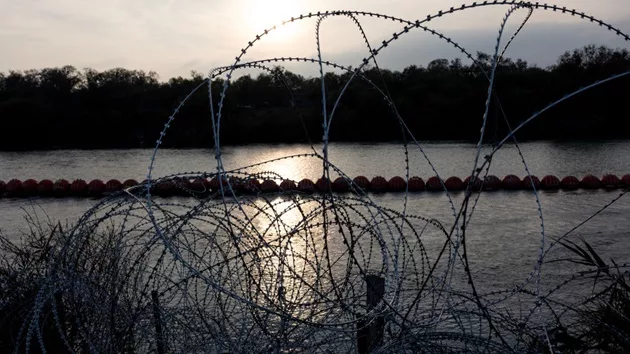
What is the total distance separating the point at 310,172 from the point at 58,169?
54.1ft

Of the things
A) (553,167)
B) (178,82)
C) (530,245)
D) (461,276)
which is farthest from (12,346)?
(178,82)

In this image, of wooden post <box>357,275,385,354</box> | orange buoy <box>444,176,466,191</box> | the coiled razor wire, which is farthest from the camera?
orange buoy <box>444,176,466,191</box>

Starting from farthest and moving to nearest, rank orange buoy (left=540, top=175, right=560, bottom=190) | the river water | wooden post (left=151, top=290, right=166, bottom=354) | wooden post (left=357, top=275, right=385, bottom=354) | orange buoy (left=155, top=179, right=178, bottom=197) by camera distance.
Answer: orange buoy (left=155, top=179, right=178, bottom=197) → orange buoy (left=540, top=175, right=560, bottom=190) → the river water → wooden post (left=357, top=275, right=385, bottom=354) → wooden post (left=151, top=290, right=166, bottom=354)

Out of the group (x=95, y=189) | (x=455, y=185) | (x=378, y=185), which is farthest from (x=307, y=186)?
(x=95, y=189)

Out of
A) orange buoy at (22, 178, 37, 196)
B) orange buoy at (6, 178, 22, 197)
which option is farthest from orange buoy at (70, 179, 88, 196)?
orange buoy at (6, 178, 22, 197)

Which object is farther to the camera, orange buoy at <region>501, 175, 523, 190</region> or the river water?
orange buoy at <region>501, 175, 523, 190</region>

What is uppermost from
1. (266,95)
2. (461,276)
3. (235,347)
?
(266,95)

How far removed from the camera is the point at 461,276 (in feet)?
32.6

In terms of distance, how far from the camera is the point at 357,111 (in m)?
74.4

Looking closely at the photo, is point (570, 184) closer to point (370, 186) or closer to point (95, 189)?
point (370, 186)

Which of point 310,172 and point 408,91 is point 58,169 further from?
point 408,91

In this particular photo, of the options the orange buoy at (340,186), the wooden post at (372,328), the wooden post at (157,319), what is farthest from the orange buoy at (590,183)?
the wooden post at (157,319)

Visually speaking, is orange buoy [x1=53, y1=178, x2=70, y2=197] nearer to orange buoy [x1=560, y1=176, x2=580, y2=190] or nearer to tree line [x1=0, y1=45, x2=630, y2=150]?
orange buoy [x1=560, y1=176, x2=580, y2=190]

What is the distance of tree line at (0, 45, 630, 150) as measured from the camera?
227ft
